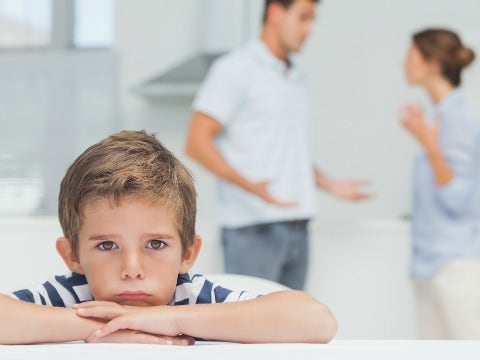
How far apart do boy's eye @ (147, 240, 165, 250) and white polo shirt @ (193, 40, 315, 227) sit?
130 cm

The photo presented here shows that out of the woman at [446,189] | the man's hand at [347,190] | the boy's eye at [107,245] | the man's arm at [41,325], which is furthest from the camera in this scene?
the man's hand at [347,190]

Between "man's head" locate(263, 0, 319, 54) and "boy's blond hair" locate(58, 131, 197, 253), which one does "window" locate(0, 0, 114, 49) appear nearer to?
"man's head" locate(263, 0, 319, 54)

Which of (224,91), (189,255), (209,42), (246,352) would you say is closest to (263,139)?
(224,91)

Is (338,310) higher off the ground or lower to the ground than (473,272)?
lower

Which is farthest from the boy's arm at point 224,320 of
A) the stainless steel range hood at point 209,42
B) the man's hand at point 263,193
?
the stainless steel range hood at point 209,42

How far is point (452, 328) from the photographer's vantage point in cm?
221

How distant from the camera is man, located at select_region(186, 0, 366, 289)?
2162mm

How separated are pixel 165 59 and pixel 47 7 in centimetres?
64

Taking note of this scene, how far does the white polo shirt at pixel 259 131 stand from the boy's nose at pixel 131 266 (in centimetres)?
135

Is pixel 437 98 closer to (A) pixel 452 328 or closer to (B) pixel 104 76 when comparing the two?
(A) pixel 452 328

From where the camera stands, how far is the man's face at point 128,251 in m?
0.83

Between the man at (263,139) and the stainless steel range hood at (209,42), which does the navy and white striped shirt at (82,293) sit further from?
the stainless steel range hood at (209,42)

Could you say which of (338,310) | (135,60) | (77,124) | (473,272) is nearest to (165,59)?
(135,60)

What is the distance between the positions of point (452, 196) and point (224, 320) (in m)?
1.52
